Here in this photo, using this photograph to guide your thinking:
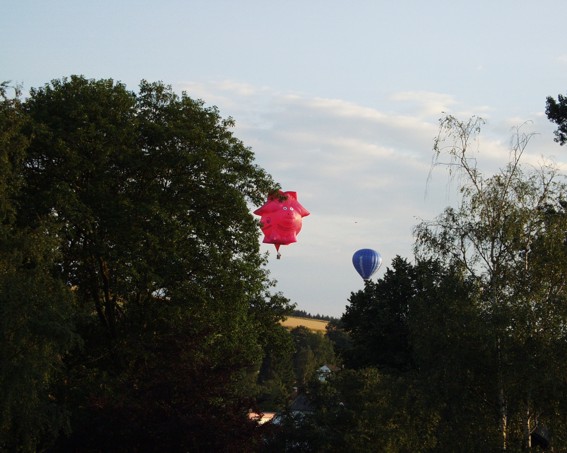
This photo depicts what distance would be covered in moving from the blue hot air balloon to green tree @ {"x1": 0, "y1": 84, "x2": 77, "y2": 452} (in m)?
45.9

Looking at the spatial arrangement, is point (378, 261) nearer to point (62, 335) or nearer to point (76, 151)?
point (76, 151)

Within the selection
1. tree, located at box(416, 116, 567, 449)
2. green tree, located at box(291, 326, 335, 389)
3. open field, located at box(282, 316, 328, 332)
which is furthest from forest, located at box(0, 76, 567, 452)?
open field, located at box(282, 316, 328, 332)

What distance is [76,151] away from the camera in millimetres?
34906

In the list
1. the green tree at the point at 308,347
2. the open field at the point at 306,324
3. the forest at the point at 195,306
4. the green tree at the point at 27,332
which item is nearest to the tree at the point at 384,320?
the forest at the point at 195,306

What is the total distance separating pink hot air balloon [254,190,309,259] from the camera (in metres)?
48.0

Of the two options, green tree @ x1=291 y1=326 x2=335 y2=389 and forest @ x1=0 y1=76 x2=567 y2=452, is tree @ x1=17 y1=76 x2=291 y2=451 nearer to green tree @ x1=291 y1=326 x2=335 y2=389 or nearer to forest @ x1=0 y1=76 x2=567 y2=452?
forest @ x1=0 y1=76 x2=567 y2=452

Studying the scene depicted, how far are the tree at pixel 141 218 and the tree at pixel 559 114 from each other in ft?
38.7

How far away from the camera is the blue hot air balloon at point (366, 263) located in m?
72.0

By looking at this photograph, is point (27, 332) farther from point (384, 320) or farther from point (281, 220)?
point (384, 320)

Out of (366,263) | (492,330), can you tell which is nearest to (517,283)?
(492,330)

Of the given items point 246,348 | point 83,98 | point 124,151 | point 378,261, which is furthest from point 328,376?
point 378,261

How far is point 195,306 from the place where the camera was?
118 feet

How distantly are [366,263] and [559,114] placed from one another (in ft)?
120

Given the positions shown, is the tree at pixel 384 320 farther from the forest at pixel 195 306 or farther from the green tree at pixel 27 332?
the green tree at pixel 27 332
